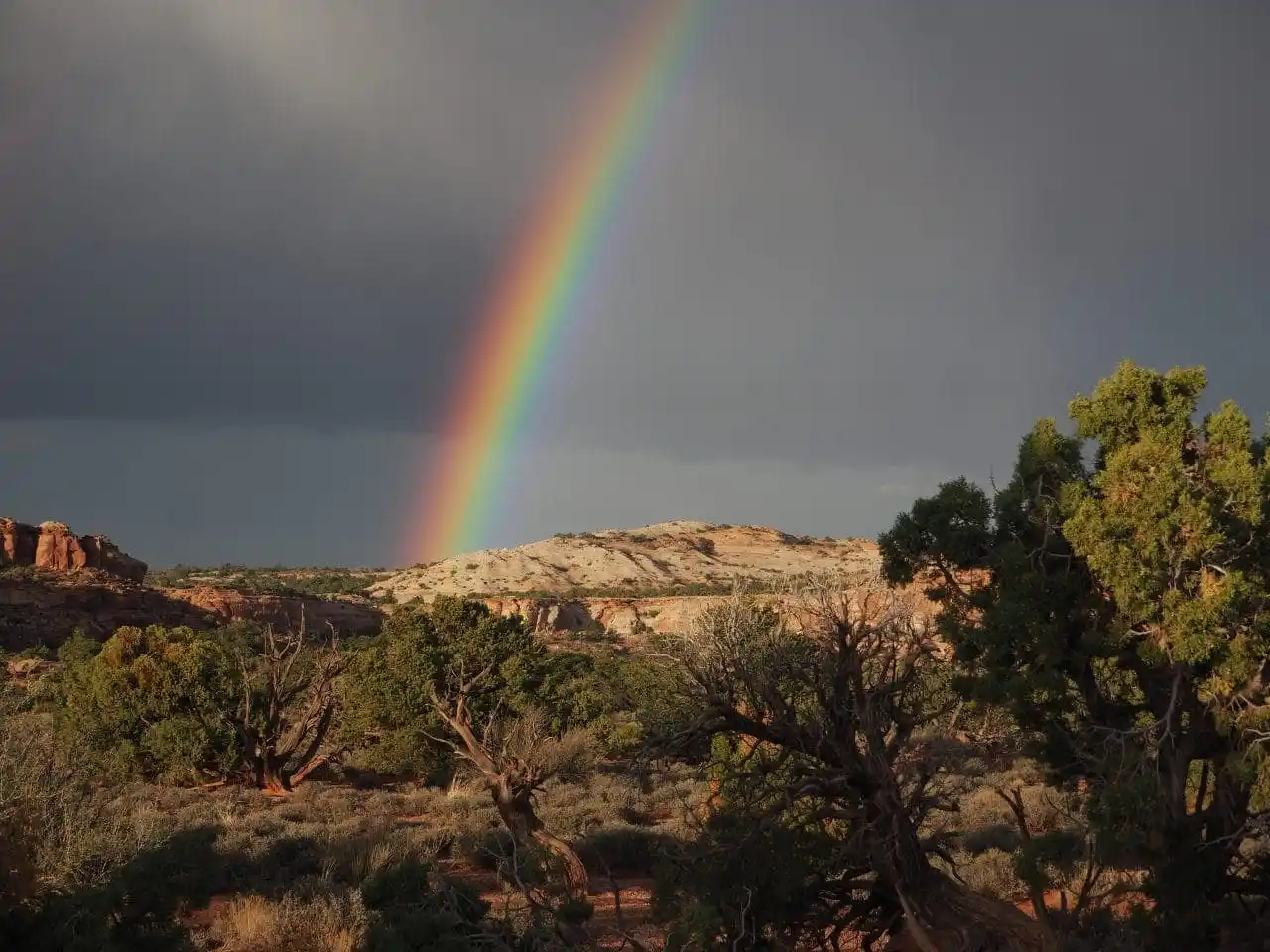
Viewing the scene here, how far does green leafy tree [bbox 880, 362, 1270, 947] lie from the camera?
777cm

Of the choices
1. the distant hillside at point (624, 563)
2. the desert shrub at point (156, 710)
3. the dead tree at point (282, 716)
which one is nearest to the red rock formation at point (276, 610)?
the distant hillside at point (624, 563)

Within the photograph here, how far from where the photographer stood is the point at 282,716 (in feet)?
74.6

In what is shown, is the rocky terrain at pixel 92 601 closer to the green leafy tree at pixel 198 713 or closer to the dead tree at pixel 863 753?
the green leafy tree at pixel 198 713

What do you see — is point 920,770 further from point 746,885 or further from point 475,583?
point 475,583

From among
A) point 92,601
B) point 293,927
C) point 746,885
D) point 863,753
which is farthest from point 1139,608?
Result: point 92,601

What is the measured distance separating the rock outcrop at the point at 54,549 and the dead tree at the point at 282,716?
55651 millimetres

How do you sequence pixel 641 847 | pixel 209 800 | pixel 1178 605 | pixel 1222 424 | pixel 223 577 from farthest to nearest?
pixel 223 577
pixel 209 800
pixel 641 847
pixel 1222 424
pixel 1178 605

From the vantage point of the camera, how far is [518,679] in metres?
25.7

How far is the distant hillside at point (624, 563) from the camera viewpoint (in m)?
108

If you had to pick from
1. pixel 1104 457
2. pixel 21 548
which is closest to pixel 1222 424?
pixel 1104 457

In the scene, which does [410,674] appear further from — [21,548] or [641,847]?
[21,548]

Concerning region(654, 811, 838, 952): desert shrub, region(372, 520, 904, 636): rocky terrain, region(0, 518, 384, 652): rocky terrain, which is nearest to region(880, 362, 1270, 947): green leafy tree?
region(654, 811, 838, 952): desert shrub

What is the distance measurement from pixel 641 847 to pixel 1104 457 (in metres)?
9.63

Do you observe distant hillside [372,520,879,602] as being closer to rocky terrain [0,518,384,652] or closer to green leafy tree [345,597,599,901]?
rocky terrain [0,518,384,652]
